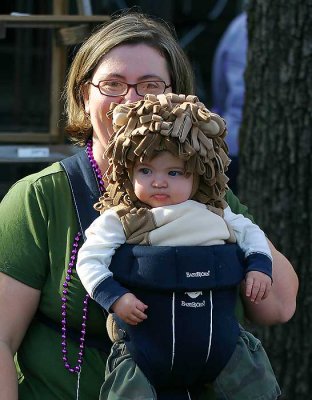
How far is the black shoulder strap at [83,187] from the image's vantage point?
9.70ft

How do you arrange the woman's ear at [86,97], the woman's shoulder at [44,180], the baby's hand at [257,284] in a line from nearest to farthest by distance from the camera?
the baby's hand at [257,284] → the woman's shoulder at [44,180] → the woman's ear at [86,97]

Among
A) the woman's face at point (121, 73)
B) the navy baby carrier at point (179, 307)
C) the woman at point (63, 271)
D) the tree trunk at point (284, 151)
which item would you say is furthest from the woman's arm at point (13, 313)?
the tree trunk at point (284, 151)

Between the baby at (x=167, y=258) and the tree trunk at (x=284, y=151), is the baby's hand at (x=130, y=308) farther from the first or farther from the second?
the tree trunk at (x=284, y=151)

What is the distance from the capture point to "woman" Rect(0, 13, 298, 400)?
2.93 meters

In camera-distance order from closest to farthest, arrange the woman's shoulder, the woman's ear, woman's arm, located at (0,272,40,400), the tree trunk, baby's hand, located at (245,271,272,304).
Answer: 1. baby's hand, located at (245,271,272,304)
2. woman's arm, located at (0,272,40,400)
3. the woman's shoulder
4. the woman's ear
5. the tree trunk

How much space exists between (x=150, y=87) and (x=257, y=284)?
68 centimetres

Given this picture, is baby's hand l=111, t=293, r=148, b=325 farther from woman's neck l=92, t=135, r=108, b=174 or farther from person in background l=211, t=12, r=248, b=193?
person in background l=211, t=12, r=248, b=193

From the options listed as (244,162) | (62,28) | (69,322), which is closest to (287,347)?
(244,162)

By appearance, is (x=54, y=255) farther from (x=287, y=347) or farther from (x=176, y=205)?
(x=287, y=347)

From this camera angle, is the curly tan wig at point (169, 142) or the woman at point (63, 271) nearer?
the curly tan wig at point (169, 142)

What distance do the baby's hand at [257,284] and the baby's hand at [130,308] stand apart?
273 mm

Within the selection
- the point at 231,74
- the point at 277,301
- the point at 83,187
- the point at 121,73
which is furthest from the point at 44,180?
the point at 231,74

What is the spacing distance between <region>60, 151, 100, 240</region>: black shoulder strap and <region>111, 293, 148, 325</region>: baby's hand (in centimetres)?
36

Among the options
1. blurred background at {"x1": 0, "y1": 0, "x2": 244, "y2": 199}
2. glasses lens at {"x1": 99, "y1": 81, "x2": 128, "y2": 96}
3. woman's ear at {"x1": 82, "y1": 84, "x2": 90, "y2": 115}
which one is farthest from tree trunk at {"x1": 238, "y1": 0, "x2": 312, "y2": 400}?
glasses lens at {"x1": 99, "y1": 81, "x2": 128, "y2": 96}
